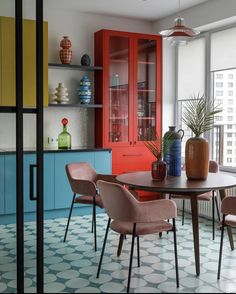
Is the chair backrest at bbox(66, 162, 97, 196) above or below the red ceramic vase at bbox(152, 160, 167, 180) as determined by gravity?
below

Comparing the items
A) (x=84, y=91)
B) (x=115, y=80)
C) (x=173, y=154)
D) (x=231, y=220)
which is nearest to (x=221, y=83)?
(x=115, y=80)

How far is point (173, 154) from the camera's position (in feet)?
12.7

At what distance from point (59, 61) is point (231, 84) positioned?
224cm

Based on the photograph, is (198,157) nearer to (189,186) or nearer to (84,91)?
(189,186)

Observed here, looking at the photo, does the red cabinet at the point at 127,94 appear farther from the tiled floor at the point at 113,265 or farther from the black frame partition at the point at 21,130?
the black frame partition at the point at 21,130

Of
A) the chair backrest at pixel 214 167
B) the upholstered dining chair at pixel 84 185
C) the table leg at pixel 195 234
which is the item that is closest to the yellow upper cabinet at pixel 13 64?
the upholstered dining chair at pixel 84 185

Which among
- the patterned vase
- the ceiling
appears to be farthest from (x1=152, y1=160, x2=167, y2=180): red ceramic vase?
the ceiling

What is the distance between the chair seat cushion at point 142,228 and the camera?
3.07 m

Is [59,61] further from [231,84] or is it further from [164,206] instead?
[164,206]

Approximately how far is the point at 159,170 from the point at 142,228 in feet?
2.38

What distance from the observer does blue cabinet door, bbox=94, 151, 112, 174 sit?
5332 millimetres

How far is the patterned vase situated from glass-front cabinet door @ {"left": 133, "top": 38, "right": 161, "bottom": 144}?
206 cm

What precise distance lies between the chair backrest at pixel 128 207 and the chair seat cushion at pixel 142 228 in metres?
0.10

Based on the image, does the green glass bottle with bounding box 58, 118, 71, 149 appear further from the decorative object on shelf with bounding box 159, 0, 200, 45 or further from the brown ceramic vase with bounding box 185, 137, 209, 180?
the decorative object on shelf with bounding box 159, 0, 200, 45
